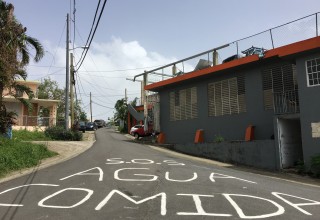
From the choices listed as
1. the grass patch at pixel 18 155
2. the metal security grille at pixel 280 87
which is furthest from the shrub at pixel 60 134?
the metal security grille at pixel 280 87

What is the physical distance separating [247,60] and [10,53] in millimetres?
12730

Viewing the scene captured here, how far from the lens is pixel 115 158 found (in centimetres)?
1831

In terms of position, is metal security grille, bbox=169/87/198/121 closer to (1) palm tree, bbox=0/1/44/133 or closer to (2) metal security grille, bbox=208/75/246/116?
(2) metal security grille, bbox=208/75/246/116

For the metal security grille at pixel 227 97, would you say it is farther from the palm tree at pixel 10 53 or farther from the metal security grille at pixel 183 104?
the palm tree at pixel 10 53

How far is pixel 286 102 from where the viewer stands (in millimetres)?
19156

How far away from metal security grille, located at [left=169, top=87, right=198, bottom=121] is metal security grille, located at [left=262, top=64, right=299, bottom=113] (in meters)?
6.34

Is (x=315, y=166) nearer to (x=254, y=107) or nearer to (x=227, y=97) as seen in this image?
(x=254, y=107)

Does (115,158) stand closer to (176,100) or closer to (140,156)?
(140,156)

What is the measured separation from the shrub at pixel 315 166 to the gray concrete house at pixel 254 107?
1.69ft

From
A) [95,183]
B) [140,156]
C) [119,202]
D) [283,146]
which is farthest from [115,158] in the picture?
[119,202]

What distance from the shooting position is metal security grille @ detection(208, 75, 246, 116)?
75.5 feet

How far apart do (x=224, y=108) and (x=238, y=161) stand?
472cm

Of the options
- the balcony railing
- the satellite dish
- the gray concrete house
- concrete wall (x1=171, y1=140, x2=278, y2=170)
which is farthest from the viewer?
the satellite dish

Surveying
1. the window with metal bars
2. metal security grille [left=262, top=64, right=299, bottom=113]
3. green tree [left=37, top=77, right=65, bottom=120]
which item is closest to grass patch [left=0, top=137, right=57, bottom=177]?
metal security grille [left=262, top=64, right=299, bottom=113]
